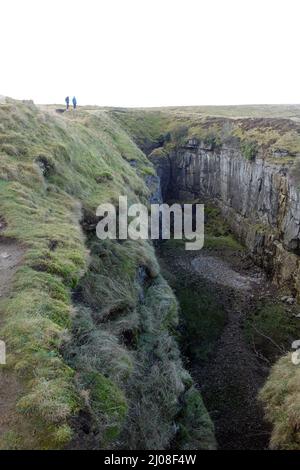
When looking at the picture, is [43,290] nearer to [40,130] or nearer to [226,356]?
[226,356]

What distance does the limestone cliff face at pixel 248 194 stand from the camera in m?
34.7

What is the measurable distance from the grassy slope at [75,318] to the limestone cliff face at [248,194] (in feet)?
48.1

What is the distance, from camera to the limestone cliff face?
114 ft

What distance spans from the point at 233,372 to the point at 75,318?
13.1 m

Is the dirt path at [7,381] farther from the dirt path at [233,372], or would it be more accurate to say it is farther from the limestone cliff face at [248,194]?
the limestone cliff face at [248,194]

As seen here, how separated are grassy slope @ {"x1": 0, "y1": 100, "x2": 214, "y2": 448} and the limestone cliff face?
48.1 feet

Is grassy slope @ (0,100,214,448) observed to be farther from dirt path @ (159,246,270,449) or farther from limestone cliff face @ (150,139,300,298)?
limestone cliff face @ (150,139,300,298)

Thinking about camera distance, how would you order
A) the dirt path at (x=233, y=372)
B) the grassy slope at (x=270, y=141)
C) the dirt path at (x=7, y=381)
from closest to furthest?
the dirt path at (x=7, y=381) < the grassy slope at (x=270, y=141) < the dirt path at (x=233, y=372)

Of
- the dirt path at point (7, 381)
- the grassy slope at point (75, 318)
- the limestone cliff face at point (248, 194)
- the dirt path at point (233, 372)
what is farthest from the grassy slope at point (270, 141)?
the dirt path at point (7, 381)

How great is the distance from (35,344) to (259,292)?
2601 cm

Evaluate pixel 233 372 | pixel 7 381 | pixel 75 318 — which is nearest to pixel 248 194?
pixel 233 372

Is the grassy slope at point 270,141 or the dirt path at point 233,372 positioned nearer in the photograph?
the grassy slope at point 270,141

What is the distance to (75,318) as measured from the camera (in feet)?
46.1

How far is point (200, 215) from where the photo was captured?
5381cm
